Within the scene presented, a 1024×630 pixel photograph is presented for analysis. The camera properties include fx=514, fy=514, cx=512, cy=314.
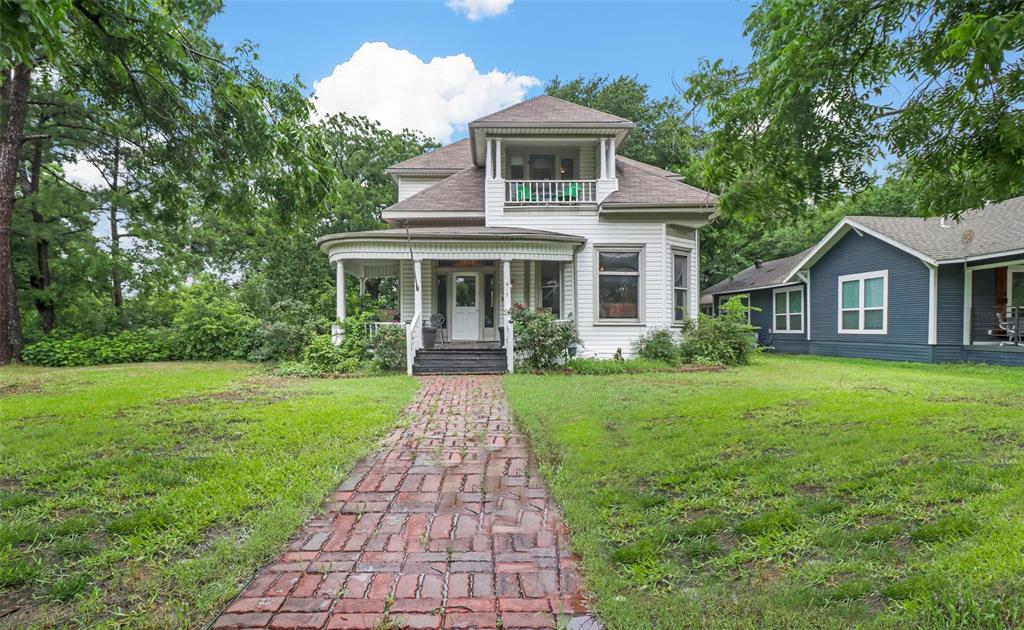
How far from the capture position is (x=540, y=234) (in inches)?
487

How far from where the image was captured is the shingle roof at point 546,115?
43.6 ft

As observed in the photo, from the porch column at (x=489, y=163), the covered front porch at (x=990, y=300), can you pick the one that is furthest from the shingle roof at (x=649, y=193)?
the covered front porch at (x=990, y=300)

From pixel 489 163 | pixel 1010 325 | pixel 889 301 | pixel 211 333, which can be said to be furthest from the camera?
pixel 211 333

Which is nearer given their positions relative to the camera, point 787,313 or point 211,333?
point 211,333

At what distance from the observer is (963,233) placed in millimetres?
13969

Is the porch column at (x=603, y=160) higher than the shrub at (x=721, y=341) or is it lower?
higher

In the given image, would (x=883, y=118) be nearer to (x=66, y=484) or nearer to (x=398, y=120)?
(x=66, y=484)

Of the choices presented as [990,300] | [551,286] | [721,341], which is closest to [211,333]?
[551,286]

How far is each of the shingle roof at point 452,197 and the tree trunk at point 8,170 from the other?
9229mm

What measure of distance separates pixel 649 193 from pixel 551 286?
11.7ft

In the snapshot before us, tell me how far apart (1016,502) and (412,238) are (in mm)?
10600

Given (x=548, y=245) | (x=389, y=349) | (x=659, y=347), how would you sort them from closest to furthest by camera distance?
(x=389, y=349), (x=548, y=245), (x=659, y=347)

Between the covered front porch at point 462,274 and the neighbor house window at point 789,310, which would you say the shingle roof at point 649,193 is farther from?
the neighbor house window at point 789,310

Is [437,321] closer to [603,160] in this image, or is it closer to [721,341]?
[603,160]
